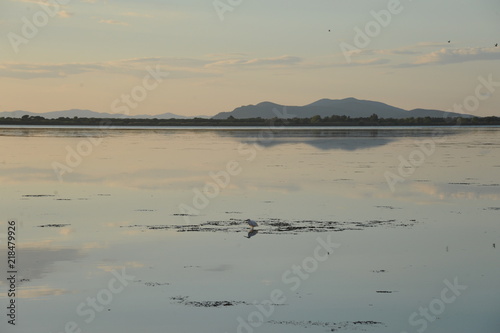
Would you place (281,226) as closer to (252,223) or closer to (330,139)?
(252,223)

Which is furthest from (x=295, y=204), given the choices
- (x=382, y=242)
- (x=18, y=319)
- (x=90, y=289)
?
(x=18, y=319)

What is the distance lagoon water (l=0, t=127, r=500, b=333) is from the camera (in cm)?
946

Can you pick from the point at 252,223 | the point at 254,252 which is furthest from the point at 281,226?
the point at 254,252

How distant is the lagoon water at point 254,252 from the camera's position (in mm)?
9461

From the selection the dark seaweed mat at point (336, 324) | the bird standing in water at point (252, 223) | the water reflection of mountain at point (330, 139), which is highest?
the water reflection of mountain at point (330, 139)

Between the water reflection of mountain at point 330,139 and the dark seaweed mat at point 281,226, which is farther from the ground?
the water reflection of mountain at point 330,139

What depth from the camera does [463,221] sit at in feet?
52.5

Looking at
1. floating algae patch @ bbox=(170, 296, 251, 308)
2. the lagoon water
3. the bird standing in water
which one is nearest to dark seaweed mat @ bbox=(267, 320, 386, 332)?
the lagoon water

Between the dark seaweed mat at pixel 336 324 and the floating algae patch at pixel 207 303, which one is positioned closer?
the dark seaweed mat at pixel 336 324

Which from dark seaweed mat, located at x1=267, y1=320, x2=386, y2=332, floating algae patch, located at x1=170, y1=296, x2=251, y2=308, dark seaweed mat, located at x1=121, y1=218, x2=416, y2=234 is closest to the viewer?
dark seaweed mat, located at x1=267, y1=320, x2=386, y2=332

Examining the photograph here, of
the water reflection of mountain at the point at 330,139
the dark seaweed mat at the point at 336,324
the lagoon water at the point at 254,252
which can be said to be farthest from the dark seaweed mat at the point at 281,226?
the water reflection of mountain at the point at 330,139

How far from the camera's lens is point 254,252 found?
42.2 feet

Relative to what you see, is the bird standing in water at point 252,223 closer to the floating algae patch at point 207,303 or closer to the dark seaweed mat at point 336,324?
the floating algae patch at point 207,303

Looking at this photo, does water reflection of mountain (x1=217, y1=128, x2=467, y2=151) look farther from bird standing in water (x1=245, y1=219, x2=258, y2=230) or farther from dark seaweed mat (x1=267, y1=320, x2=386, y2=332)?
dark seaweed mat (x1=267, y1=320, x2=386, y2=332)
